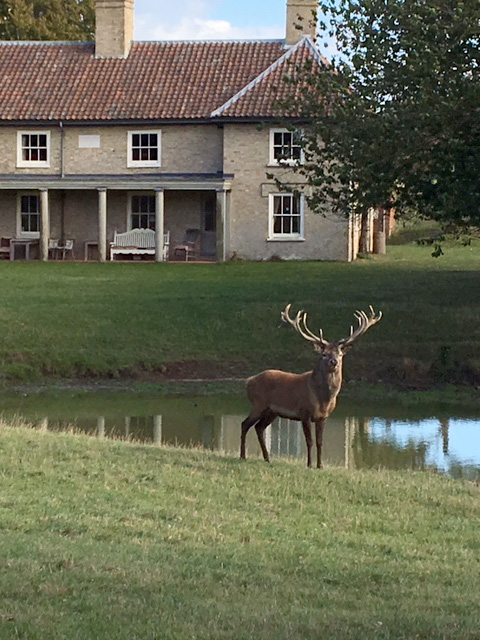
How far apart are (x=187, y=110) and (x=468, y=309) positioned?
17.8 m

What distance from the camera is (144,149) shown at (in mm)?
44062

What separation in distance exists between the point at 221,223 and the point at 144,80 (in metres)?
6.46

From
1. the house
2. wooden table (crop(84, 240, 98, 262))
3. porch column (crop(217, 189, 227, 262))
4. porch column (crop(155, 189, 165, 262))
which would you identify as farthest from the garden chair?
wooden table (crop(84, 240, 98, 262))

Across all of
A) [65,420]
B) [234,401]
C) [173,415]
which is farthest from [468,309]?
[65,420]

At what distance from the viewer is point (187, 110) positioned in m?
43.2

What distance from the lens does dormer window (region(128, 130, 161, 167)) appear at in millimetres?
43844

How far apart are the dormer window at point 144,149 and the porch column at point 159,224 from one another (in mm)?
1790

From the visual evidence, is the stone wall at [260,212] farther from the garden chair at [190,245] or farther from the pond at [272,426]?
the pond at [272,426]

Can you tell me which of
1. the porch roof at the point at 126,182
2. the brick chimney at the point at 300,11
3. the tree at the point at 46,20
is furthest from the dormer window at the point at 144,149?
the tree at the point at 46,20

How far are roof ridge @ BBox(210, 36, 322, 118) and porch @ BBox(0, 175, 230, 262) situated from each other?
3.01 meters

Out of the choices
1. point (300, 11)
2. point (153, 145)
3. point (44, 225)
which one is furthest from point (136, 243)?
point (300, 11)

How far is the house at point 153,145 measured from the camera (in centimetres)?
4284

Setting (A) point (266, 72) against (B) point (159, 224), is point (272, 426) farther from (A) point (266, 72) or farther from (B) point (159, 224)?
(A) point (266, 72)

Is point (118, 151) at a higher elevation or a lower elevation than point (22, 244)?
higher
